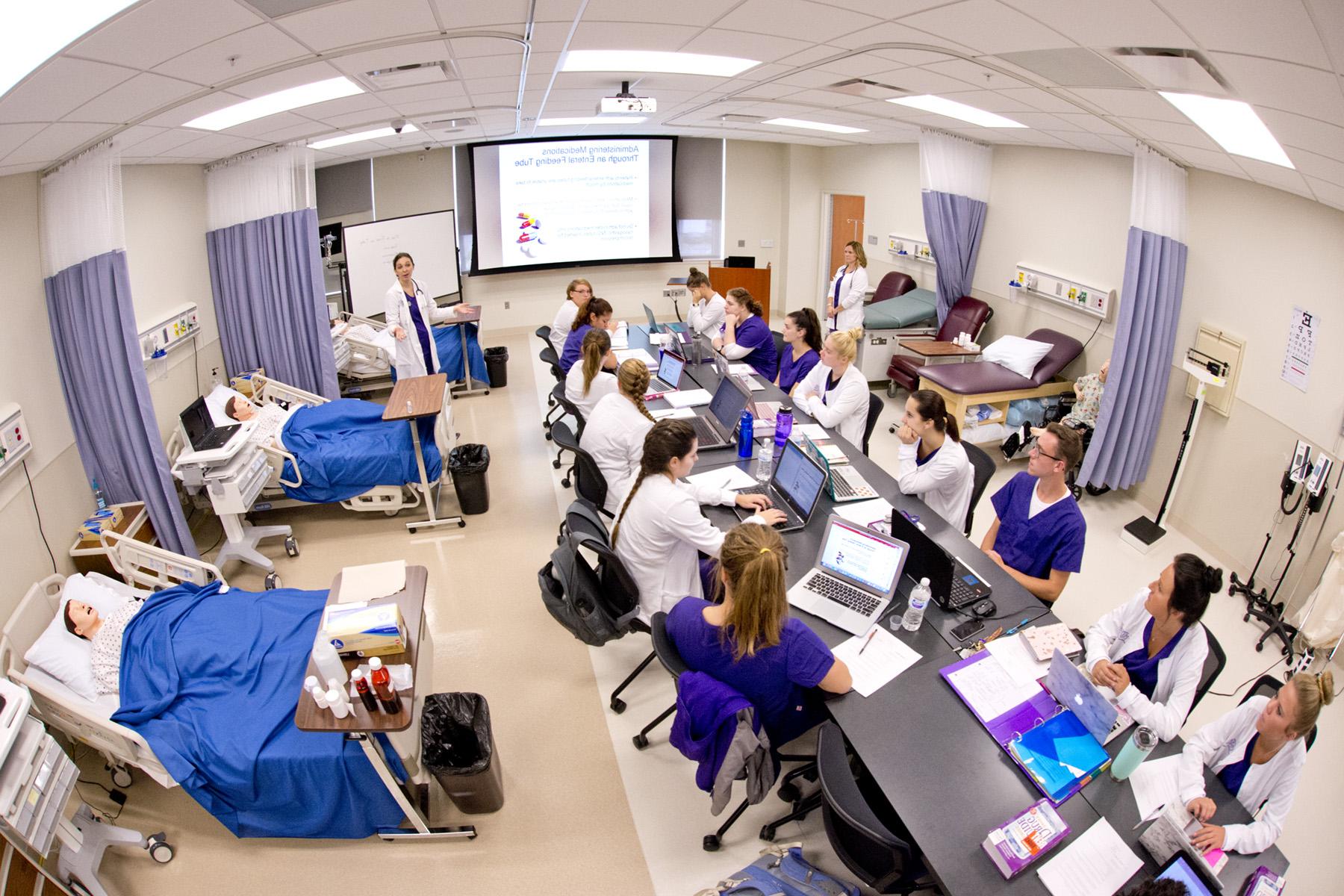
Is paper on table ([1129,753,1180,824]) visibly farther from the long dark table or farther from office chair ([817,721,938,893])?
office chair ([817,721,938,893])

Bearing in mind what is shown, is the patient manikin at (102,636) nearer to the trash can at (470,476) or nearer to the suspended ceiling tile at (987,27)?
the trash can at (470,476)

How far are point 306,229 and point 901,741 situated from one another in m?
5.34

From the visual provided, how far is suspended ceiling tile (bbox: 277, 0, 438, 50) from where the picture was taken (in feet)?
6.47

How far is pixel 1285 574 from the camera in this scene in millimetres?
3963

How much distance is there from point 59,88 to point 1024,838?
3.32 meters

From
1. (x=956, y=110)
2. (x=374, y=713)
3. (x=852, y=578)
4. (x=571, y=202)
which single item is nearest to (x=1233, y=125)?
(x=956, y=110)

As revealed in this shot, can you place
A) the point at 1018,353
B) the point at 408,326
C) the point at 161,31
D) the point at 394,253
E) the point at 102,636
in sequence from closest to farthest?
the point at 161,31, the point at 102,636, the point at 1018,353, the point at 408,326, the point at 394,253

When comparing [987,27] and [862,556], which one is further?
[862,556]

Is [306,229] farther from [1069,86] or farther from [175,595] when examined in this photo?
[1069,86]

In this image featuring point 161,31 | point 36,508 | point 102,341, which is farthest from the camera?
point 102,341

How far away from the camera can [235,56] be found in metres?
2.21

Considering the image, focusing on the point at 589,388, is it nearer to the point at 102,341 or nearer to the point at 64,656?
the point at 102,341

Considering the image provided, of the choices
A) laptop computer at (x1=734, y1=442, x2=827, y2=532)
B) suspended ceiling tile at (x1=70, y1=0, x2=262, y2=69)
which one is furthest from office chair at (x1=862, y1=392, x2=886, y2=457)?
suspended ceiling tile at (x1=70, y1=0, x2=262, y2=69)

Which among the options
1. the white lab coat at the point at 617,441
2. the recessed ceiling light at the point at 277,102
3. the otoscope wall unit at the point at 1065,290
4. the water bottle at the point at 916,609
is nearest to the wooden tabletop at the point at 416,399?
the white lab coat at the point at 617,441
